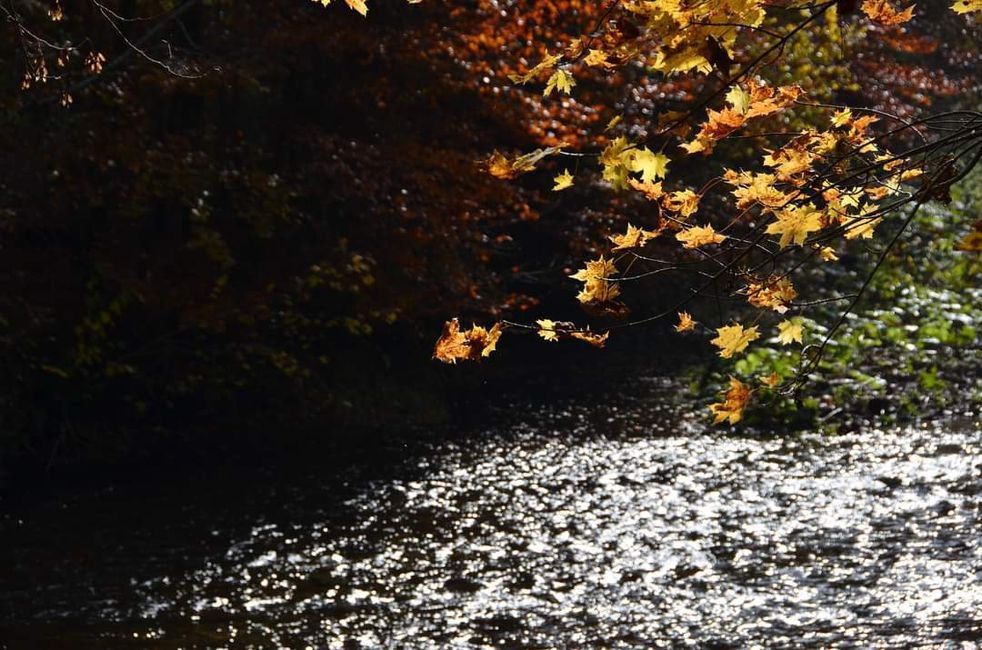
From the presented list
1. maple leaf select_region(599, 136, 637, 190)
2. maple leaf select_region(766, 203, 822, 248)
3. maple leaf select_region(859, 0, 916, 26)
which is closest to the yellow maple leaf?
maple leaf select_region(599, 136, 637, 190)

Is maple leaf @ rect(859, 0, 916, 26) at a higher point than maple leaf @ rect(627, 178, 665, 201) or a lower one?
higher

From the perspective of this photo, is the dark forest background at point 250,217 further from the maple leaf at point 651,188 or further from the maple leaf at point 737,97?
the maple leaf at point 737,97

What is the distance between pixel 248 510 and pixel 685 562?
3481 millimetres

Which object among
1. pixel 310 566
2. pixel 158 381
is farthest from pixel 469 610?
pixel 158 381

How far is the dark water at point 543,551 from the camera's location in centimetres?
709

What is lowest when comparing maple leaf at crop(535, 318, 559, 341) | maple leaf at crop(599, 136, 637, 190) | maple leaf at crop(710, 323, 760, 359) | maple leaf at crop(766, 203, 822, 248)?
maple leaf at crop(710, 323, 760, 359)

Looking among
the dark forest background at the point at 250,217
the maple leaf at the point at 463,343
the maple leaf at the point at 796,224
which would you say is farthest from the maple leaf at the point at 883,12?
the dark forest background at the point at 250,217

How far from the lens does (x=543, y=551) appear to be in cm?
846

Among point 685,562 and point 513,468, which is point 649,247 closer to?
point 513,468

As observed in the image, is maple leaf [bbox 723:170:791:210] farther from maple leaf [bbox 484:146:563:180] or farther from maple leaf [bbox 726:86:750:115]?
maple leaf [bbox 484:146:563:180]

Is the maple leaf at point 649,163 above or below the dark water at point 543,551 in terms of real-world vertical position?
below

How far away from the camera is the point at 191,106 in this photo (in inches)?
456

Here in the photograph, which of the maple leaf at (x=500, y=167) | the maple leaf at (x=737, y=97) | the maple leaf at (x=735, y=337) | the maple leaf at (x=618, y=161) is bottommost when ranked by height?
the maple leaf at (x=735, y=337)

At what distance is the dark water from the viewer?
7.09 metres
